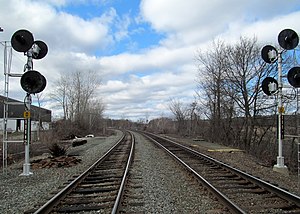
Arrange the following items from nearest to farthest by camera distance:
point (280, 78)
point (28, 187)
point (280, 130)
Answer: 1. point (28, 187)
2. point (280, 130)
3. point (280, 78)

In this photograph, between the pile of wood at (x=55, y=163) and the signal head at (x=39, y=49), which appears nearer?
the signal head at (x=39, y=49)

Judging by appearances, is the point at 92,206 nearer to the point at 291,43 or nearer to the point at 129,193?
the point at 129,193

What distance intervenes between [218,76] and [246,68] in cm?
322

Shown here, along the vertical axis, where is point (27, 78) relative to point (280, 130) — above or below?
above

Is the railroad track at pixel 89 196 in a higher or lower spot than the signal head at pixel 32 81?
lower

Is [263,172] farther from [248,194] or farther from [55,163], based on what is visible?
[55,163]

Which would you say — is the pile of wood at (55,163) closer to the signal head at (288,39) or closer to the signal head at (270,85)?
the signal head at (270,85)

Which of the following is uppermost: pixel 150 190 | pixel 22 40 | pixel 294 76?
pixel 22 40

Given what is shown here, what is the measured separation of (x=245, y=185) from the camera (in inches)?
320

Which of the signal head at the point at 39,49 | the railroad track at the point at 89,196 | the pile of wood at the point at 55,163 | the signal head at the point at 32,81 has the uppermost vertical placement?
the signal head at the point at 39,49

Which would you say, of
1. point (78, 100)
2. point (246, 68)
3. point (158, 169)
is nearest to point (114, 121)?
point (78, 100)

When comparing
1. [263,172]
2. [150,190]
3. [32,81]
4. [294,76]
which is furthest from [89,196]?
[294,76]

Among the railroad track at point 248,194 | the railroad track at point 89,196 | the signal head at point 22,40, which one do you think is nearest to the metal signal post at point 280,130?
the railroad track at point 248,194

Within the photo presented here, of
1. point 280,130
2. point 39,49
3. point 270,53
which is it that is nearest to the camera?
point 39,49
